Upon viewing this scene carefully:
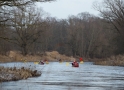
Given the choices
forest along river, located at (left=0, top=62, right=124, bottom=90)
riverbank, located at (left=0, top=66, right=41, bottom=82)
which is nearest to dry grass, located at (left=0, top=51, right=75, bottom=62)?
riverbank, located at (left=0, top=66, right=41, bottom=82)

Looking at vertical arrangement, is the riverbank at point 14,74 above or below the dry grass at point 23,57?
above

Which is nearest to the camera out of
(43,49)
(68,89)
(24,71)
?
(68,89)

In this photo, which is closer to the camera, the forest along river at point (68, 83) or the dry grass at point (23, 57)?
the forest along river at point (68, 83)

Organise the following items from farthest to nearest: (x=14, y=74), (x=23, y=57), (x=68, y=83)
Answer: (x=23, y=57) < (x=14, y=74) < (x=68, y=83)

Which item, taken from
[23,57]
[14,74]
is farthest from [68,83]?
[23,57]

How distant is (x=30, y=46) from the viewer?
85.9m

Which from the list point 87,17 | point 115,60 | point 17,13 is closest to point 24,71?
point 17,13

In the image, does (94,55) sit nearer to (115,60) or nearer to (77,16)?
(77,16)

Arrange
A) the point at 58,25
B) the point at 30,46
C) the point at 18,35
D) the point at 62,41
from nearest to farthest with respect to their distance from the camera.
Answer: the point at 18,35, the point at 30,46, the point at 62,41, the point at 58,25

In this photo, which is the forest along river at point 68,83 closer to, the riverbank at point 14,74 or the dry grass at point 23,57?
the riverbank at point 14,74

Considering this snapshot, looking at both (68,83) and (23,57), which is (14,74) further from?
(23,57)

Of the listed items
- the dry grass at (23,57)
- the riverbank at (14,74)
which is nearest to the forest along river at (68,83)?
the riverbank at (14,74)

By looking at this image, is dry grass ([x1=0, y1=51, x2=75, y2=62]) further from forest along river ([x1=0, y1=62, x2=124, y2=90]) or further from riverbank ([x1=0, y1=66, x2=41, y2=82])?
forest along river ([x1=0, y1=62, x2=124, y2=90])

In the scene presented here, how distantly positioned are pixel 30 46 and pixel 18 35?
7.05 m
